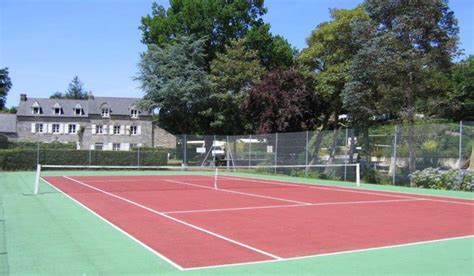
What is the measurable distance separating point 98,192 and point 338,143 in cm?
1399

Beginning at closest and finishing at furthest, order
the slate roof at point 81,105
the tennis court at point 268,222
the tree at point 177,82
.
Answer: the tennis court at point 268,222, the tree at point 177,82, the slate roof at point 81,105

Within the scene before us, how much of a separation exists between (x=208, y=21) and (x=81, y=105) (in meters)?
38.6

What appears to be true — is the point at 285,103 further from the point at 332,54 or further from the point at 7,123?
the point at 7,123

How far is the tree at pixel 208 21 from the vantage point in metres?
48.1

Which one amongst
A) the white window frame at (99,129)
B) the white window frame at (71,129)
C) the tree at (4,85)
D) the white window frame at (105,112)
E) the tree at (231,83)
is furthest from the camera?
the tree at (4,85)

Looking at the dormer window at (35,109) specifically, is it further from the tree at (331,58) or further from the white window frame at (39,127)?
the tree at (331,58)

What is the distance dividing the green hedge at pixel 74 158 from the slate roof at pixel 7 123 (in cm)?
4595

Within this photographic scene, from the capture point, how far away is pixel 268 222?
1106 centimetres

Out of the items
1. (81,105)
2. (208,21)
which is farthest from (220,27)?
(81,105)

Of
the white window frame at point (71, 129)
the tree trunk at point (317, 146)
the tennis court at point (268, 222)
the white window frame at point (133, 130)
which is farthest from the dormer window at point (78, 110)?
the tennis court at point (268, 222)

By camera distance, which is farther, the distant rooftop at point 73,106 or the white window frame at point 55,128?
the white window frame at point 55,128

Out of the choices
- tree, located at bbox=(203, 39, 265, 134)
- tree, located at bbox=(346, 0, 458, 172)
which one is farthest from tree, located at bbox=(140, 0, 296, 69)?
tree, located at bbox=(346, 0, 458, 172)

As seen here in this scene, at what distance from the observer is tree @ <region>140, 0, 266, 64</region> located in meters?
48.1

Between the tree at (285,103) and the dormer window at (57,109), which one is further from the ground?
the dormer window at (57,109)
